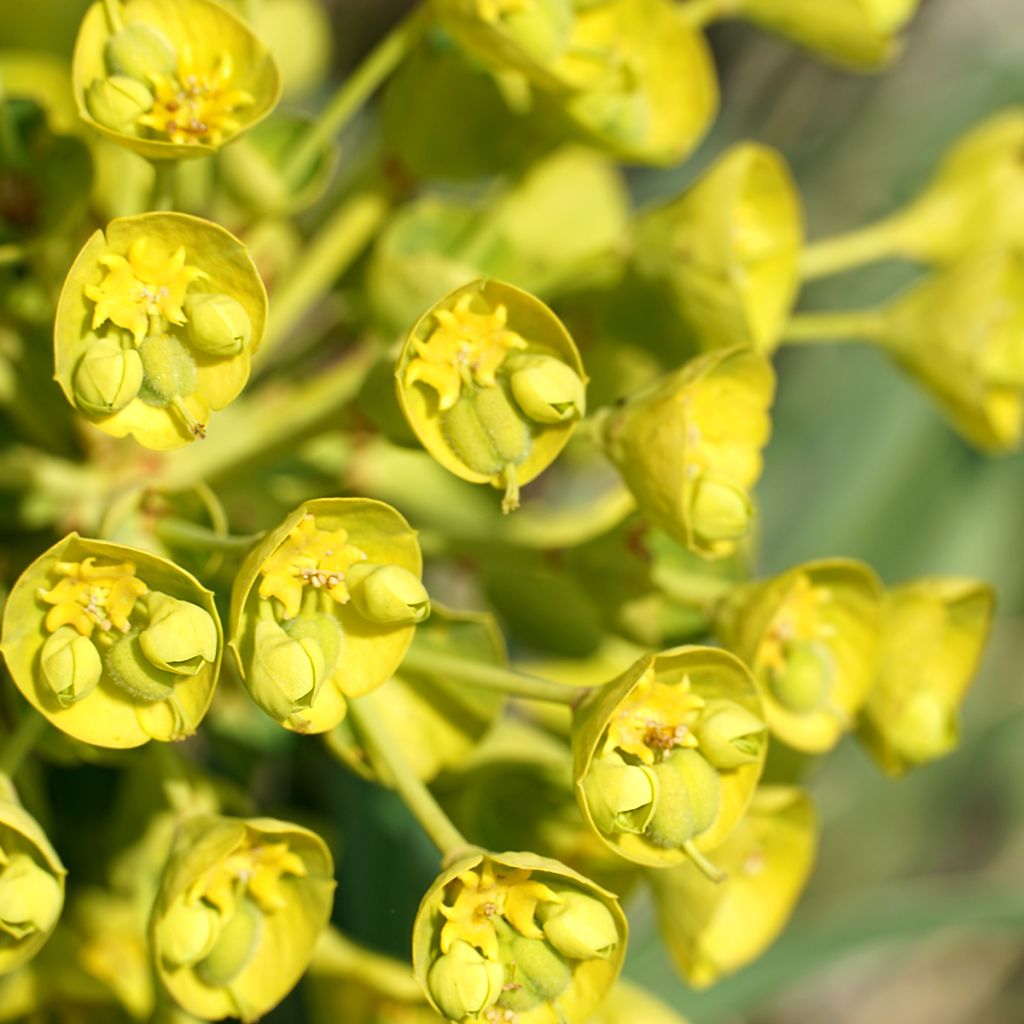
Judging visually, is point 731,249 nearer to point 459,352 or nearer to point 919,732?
point 459,352

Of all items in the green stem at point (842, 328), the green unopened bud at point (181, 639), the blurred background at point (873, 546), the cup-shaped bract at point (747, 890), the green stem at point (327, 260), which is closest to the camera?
the green unopened bud at point (181, 639)

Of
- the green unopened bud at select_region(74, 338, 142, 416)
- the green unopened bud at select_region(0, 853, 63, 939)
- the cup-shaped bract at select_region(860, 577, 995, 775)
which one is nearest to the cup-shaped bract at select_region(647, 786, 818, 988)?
the cup-shaped bract at select_region(860, 577, 995, 775)

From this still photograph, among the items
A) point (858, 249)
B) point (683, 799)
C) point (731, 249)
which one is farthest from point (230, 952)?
point (858, 249)

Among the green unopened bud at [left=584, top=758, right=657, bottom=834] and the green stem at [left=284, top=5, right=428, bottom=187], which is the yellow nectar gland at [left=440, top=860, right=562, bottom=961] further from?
the green stem at [left=284, top=5, right=428, bottom=187]

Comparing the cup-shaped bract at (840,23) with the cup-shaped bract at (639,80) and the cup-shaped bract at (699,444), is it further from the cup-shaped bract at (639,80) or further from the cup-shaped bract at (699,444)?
the cup-shaped bract at (699,444)

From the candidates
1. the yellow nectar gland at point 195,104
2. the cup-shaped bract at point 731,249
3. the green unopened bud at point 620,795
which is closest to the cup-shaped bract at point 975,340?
the cup-shaped bract at point 731,249
